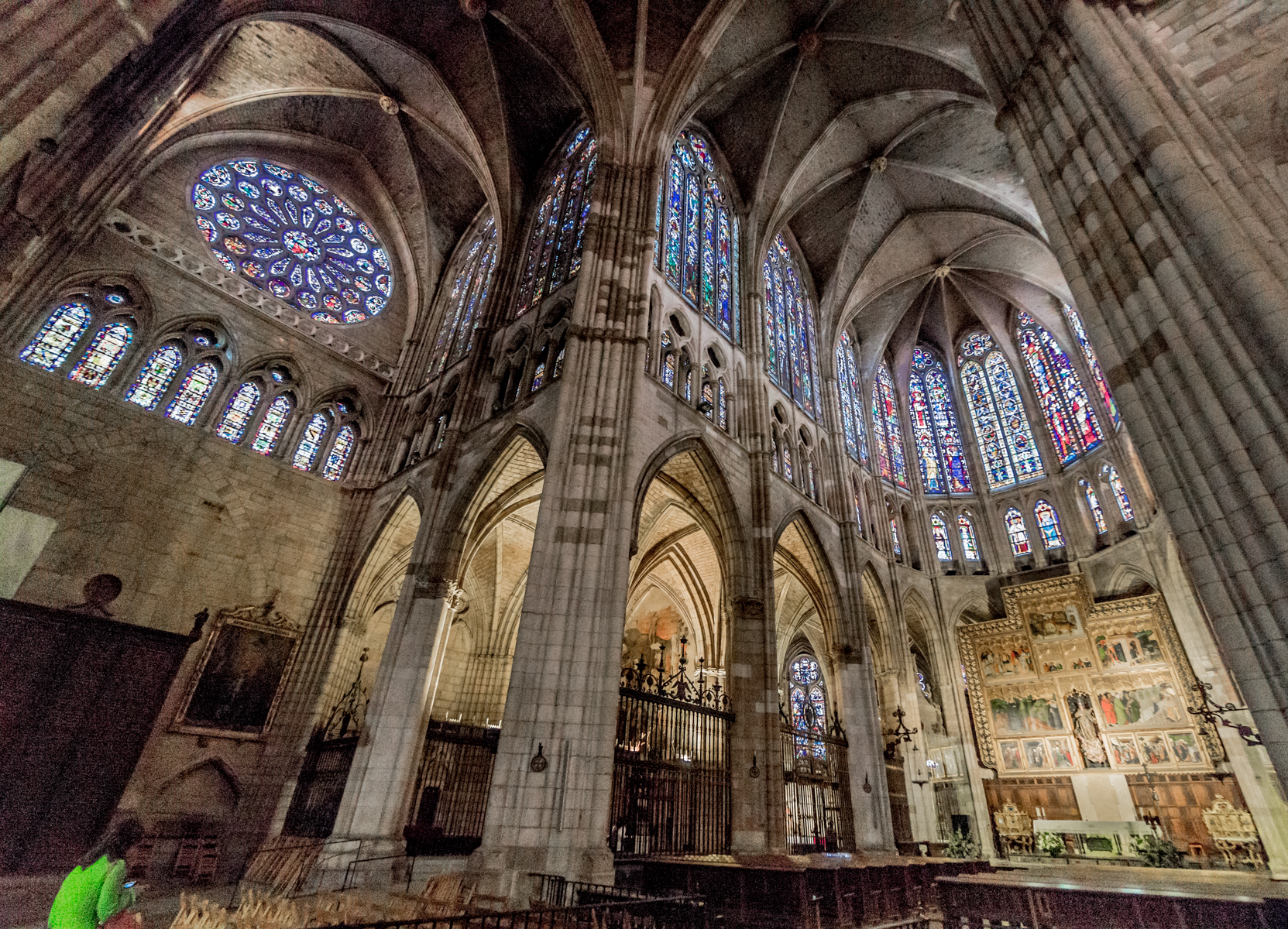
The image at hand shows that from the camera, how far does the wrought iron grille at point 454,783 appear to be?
10602 millimetres

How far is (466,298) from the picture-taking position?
56.7ft

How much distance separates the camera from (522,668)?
792 centimetres

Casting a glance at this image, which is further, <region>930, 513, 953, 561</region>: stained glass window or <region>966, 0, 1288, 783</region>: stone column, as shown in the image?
Answer: <region>930, 513, 953, 561</region>: stained glass window

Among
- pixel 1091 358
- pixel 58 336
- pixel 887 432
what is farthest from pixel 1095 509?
pixel 58 336

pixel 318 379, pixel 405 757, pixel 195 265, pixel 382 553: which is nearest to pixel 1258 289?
pixel 405 757

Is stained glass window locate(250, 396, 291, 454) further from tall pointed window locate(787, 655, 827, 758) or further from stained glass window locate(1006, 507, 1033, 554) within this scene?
stained glass window locate(1006, 507, 1033, 554)

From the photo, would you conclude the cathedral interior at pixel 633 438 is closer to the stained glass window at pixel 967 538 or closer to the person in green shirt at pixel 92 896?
the stained glass window at pixel 967 538

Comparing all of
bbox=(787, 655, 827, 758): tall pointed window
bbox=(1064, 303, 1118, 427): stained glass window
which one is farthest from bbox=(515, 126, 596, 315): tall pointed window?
bbox=(787, 655, 827, 758): tall pointed window

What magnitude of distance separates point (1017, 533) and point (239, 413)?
24.4 metres

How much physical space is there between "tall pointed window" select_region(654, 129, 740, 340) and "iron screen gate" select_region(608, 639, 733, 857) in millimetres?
8745

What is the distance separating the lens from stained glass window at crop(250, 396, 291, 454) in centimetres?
1404

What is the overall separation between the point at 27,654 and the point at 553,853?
346 inches

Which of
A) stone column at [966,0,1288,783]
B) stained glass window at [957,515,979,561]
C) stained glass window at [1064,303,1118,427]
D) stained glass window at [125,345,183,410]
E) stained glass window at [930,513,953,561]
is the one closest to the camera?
stone column at [966,0,1288,783]

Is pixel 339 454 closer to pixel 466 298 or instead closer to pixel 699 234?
pixel 466 298
